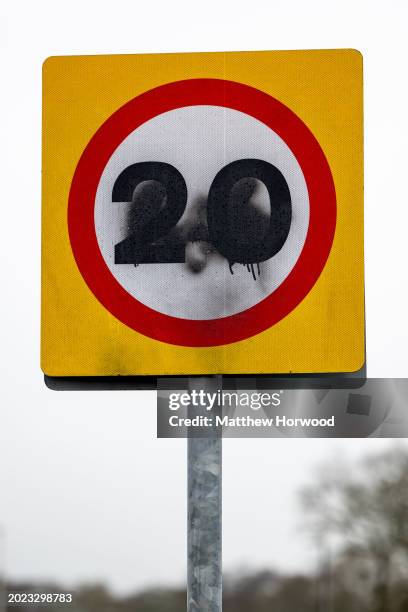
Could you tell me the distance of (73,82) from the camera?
2.47 m

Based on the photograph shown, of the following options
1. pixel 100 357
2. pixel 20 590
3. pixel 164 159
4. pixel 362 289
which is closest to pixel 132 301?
pixel 100 357

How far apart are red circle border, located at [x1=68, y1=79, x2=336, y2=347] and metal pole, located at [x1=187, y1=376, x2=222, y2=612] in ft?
0.63

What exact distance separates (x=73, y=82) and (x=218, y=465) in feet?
2.87

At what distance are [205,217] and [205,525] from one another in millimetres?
617

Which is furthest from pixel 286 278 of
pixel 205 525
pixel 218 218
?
pixel 205 525

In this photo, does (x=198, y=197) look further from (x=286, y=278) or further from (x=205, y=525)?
(x=205, y=525)

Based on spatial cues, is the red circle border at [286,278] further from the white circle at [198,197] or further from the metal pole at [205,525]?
the metal pole at [205,525]

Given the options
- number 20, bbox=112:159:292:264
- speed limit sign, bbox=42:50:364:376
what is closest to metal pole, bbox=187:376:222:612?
speed limit sign, bbox=42:50:364:376

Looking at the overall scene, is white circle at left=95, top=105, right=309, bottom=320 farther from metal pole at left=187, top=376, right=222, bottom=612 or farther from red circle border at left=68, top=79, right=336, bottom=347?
metal pole at left=187, top=376, right=222, bottom=612

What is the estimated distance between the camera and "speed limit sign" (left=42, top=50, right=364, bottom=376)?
2344 mm

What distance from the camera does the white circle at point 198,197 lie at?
92.0 inches

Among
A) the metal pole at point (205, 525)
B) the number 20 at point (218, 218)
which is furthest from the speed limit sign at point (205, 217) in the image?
the metal pole at point (205, 525)

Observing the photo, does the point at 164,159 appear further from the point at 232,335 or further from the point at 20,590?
the point at 20,590

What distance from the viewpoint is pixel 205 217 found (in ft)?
7.71
